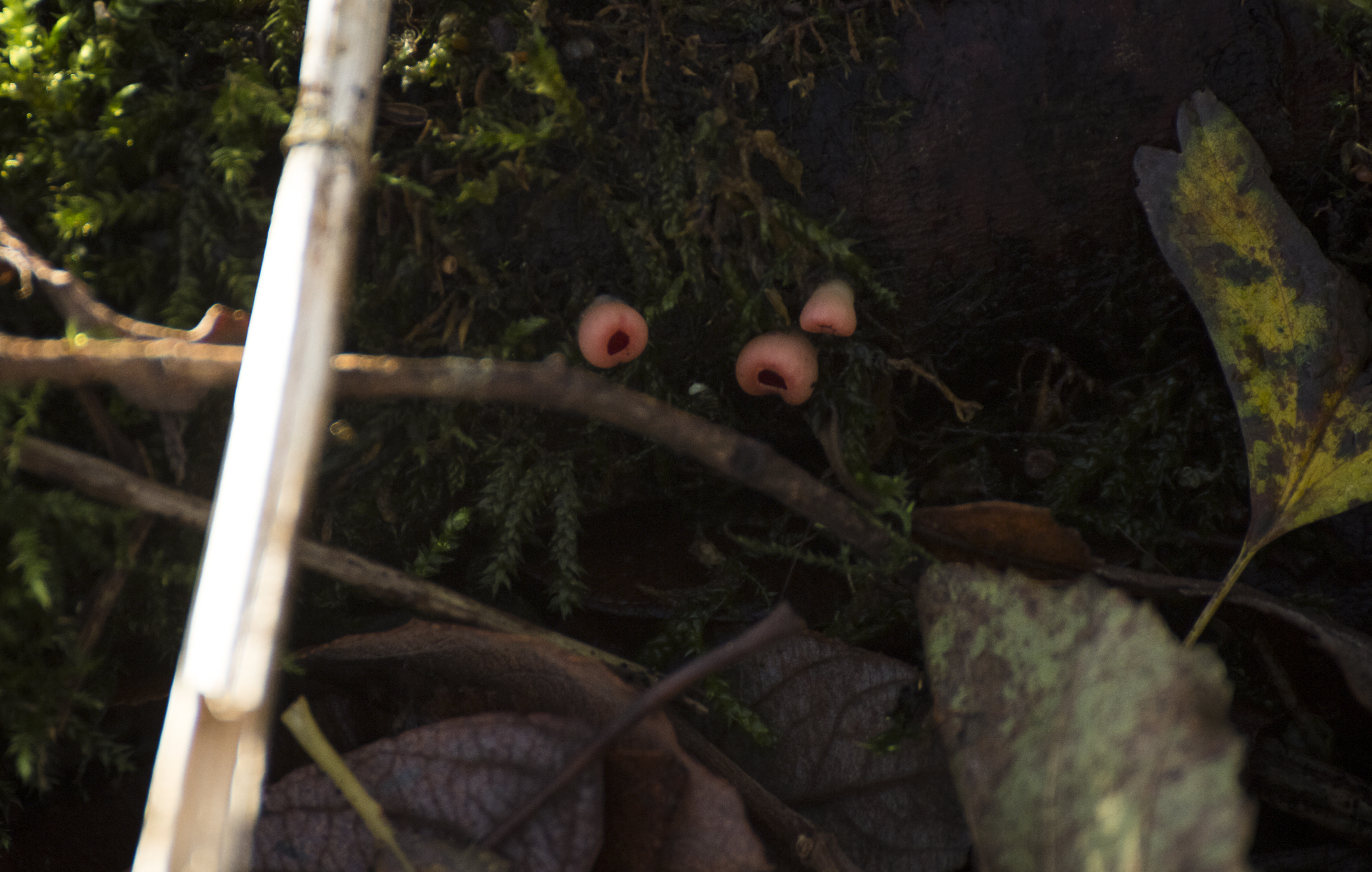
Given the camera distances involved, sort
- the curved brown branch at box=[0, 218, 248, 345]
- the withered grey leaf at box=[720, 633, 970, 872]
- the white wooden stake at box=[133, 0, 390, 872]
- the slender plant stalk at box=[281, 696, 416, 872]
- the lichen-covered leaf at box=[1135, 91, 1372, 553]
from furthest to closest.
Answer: the lichen-covered leaf at box=[1135, 91, 1372, 553], the withered grey leaf at box=[720, 633, 970, 872], the curved brown branch at box=[0, 218, 248, 345], the slender plant stalk at box=[281, 696, 416, 872], the white wooden stake at box=[133, 0, 390, 872]

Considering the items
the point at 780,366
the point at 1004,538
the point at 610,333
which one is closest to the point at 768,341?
the point at 780,366

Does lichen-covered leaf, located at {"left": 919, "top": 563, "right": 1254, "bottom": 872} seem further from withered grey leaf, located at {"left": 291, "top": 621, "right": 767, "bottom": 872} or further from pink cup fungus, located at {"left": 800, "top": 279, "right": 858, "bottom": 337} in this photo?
pink cup fungus, located at {"left": 800, "top": 279, "right": 858, "bottom": 337}

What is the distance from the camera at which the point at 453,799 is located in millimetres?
1174

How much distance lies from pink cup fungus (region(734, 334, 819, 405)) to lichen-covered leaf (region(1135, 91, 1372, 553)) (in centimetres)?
61

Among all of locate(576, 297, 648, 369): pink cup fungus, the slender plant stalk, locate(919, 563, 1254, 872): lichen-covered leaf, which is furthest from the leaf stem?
the slender plant stalk

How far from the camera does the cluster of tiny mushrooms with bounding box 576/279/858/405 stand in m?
1.50

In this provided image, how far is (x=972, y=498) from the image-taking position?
1677 mm

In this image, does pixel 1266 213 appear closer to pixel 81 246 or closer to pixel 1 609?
pixel 81 246

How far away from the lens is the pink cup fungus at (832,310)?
59.6 inches

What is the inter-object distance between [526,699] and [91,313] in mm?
823

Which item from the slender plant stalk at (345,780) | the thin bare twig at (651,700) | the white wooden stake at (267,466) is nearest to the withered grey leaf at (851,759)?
the thin bare twig at (651,700)

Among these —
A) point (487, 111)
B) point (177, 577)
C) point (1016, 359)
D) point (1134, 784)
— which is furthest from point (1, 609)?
point (1016, 359)

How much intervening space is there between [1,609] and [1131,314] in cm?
189

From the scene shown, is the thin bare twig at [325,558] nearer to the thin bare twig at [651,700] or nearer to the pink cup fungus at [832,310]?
the thin bare twig at [651,700]
